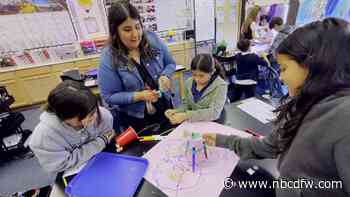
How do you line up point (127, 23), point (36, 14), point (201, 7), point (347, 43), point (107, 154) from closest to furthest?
point (347, 43) → point (107, 154) → point (127, 23) → point (36, 14) → point (201, 7)

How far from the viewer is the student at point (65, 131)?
2.74 ft

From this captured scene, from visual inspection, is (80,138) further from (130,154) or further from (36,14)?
(36,14)

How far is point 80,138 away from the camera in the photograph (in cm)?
96

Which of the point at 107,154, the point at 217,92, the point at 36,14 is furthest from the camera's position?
the point at 36,14

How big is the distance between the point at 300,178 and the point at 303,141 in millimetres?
113

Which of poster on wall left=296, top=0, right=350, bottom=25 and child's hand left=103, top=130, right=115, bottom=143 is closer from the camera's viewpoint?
child's hand left=103, top=130, right=115, bottom=143

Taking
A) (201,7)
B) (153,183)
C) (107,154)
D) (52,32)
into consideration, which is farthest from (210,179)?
(201,7)

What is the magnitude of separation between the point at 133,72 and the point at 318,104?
3.02 feet

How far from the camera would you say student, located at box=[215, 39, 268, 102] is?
7.54 ft

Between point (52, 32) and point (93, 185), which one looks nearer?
point (93, 185)

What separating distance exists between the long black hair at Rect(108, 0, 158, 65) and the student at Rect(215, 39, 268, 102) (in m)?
1.46

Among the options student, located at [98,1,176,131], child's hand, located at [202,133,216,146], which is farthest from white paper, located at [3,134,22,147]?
child's hand, located at [202,133,216,146]

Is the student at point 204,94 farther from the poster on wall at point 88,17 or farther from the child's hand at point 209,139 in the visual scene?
the poster on wall at point 88,17

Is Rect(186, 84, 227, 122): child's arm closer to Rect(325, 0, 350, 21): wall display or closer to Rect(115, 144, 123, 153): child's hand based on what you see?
Rect(115, 144, 123, 153): child's hand
